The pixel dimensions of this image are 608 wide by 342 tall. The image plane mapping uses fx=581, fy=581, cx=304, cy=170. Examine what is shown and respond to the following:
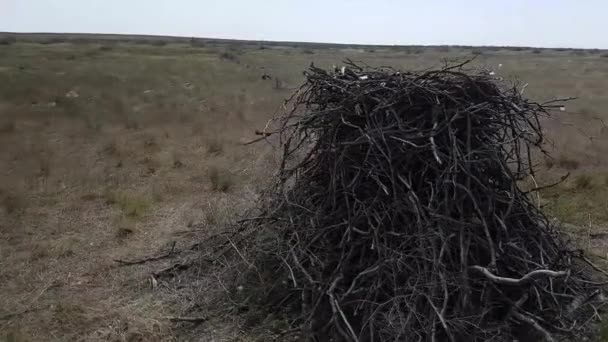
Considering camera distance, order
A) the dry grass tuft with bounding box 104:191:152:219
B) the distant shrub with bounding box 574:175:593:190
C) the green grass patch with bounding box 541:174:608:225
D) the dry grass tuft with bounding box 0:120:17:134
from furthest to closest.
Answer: the dry grass tuft with bounding box 0:120:17:134 < the distant shrub with bounding box 574:175:593:190 < the dry grass tuft with bounding box 104:191:152:219 < the green grass patch with bounding box 541:174:608:225

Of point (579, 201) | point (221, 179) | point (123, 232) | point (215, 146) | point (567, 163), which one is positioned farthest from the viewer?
point (215, 146)

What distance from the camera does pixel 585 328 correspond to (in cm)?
399

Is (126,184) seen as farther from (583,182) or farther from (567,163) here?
(567,163)

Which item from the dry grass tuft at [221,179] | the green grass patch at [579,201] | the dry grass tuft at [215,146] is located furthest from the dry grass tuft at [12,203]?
the green grass patch at [579,201]

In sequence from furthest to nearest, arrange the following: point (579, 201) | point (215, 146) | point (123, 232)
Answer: point (215, 146) < point (579, 201) < point (123, 232)

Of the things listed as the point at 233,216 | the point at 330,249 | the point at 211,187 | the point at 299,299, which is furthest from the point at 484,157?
the point at 211,187

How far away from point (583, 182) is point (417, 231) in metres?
4.93

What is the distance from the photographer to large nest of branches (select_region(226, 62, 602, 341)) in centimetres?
386

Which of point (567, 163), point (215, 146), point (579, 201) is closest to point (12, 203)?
point (215, 146)

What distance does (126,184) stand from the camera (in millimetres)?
8875

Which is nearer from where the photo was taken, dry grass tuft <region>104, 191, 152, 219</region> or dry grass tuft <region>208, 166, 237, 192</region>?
dry grass tuft <region>104, 191, 152, 219</region>

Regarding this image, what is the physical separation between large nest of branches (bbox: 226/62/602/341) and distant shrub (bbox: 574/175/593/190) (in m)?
3.56

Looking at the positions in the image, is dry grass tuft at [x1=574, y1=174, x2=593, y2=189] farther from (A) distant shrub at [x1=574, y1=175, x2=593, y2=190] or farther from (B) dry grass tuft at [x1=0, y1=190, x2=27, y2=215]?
(B) dry grass tuft at [x1=0, y1=190, x2=27, y2=215]

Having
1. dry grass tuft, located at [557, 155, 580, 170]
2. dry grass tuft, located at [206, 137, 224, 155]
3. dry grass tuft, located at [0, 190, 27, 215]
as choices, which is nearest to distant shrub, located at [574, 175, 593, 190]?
dry grass tuft, located at [557, 155, 580, 170]
